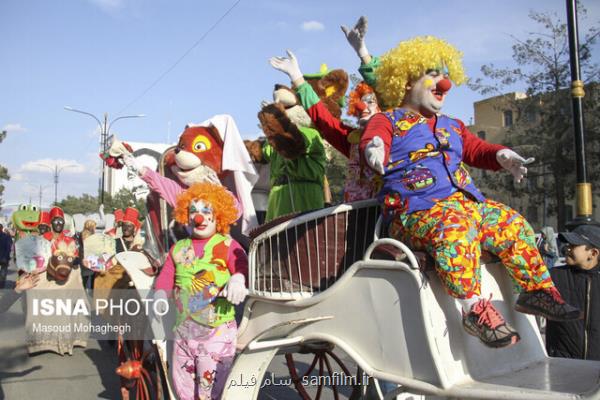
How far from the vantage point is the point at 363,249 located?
119 inches

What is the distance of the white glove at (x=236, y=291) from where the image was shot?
A: 3.31 meters

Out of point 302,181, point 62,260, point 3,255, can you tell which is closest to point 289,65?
point 302,181

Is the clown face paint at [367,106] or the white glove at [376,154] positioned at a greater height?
the clown face paint at [367,106]

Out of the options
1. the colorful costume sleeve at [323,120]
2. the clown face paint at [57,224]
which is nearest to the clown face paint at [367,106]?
the colorful costume sleeve at [323,120]

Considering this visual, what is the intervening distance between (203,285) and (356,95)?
1699 mm

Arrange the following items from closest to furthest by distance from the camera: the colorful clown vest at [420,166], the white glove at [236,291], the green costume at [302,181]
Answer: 1. the colorful clown vest at [420,166]
2. the white glove at [236,291]
3. the green costume at [302,181]

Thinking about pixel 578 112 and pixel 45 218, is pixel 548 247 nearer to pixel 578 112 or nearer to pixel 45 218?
pixel 578 112

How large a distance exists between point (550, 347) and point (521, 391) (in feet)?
5.39

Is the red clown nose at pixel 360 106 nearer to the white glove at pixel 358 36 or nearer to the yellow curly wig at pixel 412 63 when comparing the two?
the white glove at pixel 358 36

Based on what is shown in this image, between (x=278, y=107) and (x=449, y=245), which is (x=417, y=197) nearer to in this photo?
(x=449, y=245)

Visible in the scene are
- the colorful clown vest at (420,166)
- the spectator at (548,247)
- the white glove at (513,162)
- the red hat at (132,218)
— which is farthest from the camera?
the red hat at (132,218)

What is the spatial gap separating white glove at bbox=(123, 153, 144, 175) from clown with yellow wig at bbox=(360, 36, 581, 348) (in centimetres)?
226

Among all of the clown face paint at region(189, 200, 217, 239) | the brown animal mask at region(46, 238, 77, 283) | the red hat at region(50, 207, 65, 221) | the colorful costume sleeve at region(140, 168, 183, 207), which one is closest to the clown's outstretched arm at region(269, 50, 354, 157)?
the clown face paint at region(189, 200, 217, 239)

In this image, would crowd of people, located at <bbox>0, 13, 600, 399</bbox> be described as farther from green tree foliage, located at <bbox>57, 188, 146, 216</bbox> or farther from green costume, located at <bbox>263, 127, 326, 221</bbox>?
green tree foliage, located at <bbox>57, 188, 146, 216</bbox>
